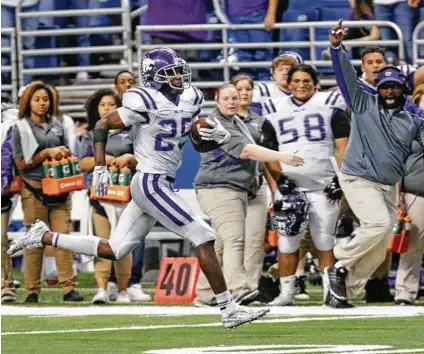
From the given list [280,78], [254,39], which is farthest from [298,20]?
[280,78]

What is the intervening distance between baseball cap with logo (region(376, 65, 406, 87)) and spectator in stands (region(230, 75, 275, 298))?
1410mm

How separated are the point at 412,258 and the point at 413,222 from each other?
11.1 inches

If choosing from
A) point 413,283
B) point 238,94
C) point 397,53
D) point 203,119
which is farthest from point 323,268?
point 397,53

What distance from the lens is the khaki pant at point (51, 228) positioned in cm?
1353

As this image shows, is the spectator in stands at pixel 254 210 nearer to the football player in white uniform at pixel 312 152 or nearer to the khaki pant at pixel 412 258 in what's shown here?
the football player in white uniform at pixel 312 152

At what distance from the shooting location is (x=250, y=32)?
651 inches

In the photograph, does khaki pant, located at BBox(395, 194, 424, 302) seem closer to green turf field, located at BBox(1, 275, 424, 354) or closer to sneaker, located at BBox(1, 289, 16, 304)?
green turf field, located at BBox(1, 275, 424, 354)

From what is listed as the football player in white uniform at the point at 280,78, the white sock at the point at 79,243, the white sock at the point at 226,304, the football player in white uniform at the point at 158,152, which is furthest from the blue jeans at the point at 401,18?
the white sock at the point at 226,304

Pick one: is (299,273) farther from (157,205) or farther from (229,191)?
(157,205)

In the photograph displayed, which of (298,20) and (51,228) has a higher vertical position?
(298,20)

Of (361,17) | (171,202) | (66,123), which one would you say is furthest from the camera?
(361,17)

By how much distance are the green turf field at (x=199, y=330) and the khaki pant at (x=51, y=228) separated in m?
0.58

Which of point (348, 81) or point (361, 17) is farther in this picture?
point (361, 17)

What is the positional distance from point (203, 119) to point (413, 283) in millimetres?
2717
